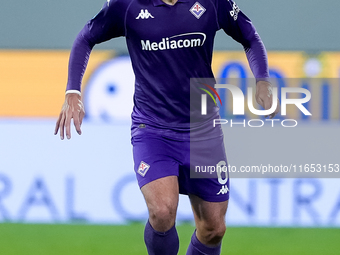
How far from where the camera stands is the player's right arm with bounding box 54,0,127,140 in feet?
8.54

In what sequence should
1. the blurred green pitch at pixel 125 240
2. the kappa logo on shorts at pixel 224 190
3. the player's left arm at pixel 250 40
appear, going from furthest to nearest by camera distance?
the blurred green pitch at pixel 125 240, the kappa logo on shorts at pixel 224 190, the player's left arm at pixel 250 40

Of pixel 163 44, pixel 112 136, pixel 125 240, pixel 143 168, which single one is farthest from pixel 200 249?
pixel 112 136

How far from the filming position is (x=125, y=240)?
13.3 ft

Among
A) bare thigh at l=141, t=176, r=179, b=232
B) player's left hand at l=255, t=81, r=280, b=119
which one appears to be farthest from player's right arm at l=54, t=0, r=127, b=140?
player's left hand at l=255, t=81, r=280, b=119

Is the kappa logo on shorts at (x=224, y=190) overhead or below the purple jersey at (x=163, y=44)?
below

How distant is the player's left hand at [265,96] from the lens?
2686mm

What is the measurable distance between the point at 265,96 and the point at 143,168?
74cm

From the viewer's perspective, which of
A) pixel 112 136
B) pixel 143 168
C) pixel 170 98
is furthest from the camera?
pixel 112 136

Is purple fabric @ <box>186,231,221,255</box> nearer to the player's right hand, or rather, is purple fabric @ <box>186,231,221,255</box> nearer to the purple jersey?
the purple jersey

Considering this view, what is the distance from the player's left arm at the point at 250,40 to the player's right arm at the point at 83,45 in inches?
21.3

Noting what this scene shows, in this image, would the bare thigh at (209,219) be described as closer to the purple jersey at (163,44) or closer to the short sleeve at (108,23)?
the purple jersey at (163,44)

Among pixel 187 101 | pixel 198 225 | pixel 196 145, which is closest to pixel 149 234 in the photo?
pixel 198 225

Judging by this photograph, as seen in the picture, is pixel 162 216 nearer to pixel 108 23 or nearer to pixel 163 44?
pixel 163 44

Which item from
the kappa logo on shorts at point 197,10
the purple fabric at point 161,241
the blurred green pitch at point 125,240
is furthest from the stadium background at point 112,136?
the kappa logo on shorts at point 197,10
